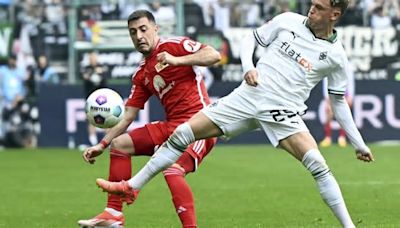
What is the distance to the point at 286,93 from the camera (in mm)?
8977

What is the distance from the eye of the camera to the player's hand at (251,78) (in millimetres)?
8867

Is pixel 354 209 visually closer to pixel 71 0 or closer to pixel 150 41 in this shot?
pixel 150 41

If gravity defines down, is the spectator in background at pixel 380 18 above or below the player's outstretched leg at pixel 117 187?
below

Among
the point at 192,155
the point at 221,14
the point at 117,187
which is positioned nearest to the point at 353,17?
the point at 221,14

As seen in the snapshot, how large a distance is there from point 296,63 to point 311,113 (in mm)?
16515

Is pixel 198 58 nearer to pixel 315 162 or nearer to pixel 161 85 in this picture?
pixel 161 85

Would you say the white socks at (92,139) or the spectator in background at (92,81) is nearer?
the white socks at (92,139)

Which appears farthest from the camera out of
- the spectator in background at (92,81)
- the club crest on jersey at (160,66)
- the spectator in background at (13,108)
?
the spectator in background at (13,108)

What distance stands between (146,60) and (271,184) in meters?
6.38

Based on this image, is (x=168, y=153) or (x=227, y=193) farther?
(x=227, y=193)

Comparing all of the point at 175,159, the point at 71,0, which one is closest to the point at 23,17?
the point at 71,0

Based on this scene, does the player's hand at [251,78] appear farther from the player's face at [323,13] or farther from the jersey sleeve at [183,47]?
the jersey sleeve at [183,47]

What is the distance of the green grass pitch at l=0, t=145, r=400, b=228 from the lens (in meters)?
11.6

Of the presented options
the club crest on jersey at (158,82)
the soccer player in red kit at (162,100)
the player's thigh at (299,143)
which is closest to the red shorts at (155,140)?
the soccer player in red kit at (162,100)
